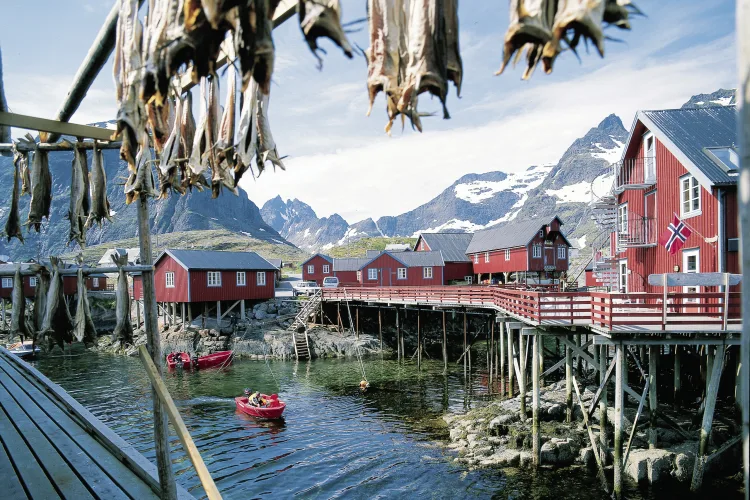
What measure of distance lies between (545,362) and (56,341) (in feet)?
105

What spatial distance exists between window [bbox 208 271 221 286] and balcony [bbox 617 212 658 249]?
33483 mm

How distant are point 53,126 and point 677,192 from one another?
71.1 ft

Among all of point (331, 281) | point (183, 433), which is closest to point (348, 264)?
point (331, 281)

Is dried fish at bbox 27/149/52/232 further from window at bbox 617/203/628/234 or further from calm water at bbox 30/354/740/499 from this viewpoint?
window at bbox 617/203/628/234

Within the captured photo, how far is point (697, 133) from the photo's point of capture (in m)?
20.3

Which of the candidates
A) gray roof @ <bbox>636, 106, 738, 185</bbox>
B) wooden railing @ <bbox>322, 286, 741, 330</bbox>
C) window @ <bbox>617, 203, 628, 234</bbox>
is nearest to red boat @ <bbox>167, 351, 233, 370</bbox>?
wooden railing @ <bbox>322, 286, 741, 330</bbox>

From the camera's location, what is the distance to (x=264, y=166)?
9.55 ft

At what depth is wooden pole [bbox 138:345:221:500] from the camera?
3.65 meters

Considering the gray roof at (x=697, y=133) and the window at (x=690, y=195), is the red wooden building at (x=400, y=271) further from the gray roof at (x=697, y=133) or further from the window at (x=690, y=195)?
the window at (x=690, y=195)

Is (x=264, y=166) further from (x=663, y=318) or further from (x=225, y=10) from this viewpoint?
(x=663, y=318)

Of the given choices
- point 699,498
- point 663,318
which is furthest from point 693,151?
point 699,498

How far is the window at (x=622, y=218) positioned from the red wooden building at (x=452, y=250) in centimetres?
3289

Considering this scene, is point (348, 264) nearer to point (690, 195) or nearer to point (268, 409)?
point (268, 409)

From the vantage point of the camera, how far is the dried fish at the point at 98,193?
4133 millimetres
